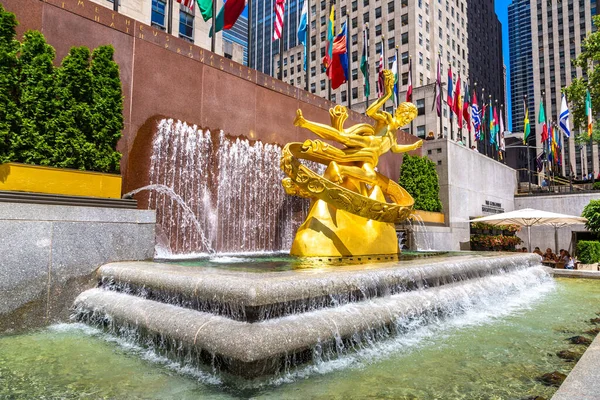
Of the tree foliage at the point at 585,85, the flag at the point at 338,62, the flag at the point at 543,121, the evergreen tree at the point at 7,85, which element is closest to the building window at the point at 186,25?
the flag at the point at 338,62

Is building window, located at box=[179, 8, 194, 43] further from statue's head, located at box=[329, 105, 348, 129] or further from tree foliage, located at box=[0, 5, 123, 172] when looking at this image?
statue's head, located at box=[329, 105, 348, 129]

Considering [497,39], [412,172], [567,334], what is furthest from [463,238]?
[497,39]

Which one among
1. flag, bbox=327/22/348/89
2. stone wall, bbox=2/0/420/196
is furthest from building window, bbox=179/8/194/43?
stone wall, bbox=2/0/420/196

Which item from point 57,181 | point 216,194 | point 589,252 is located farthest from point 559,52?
point 57,181

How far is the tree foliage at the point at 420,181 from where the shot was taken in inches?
861

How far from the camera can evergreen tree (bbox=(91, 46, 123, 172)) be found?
31.1 feet

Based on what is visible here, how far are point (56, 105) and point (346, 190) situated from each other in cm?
657

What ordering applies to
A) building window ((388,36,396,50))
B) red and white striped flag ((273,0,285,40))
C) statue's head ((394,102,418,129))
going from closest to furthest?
statue's head ((394,102,418,129))
red and white striped flag ((273,0,285,40))
building window ((388,36,396,50))

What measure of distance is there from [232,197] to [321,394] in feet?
32.1

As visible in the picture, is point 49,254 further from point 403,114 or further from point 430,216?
point 430,216

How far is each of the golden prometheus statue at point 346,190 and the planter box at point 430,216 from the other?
9604 mm

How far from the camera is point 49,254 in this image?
6.97 meters

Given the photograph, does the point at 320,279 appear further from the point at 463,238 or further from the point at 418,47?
the point at 418,47

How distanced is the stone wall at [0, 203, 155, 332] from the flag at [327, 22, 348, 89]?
1554 cm
